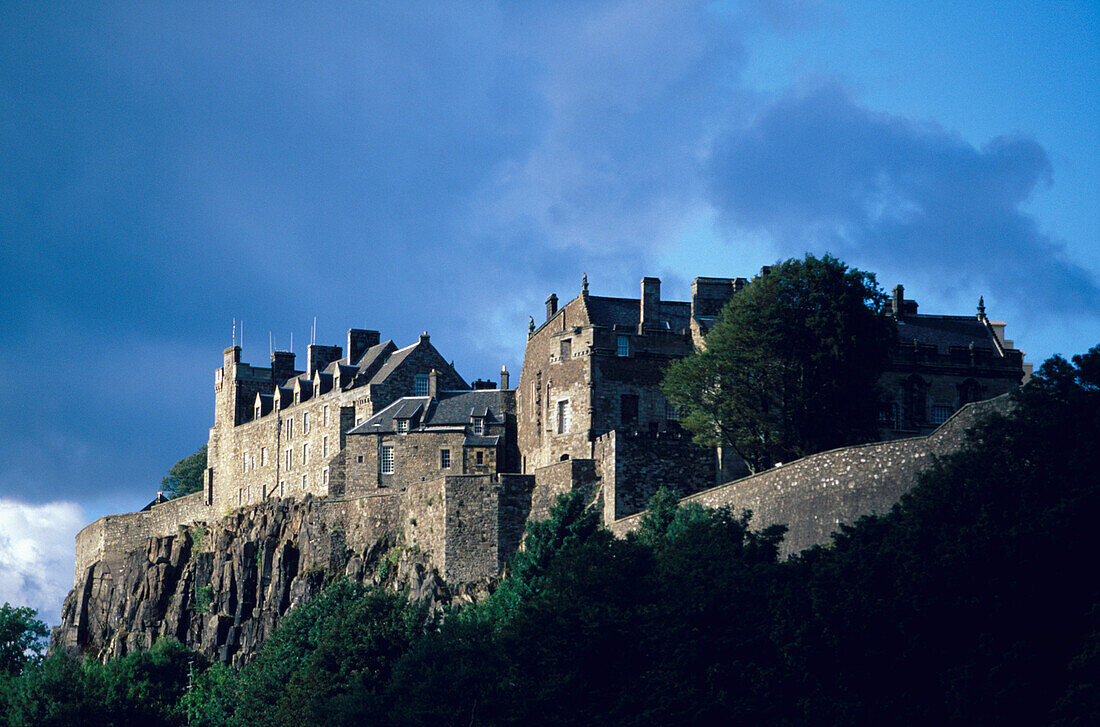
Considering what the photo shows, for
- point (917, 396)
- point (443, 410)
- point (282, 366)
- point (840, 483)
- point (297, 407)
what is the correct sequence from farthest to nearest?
point (282, 366), point (297, 407), point (443, 410), point (917, 396), point (840, 483)

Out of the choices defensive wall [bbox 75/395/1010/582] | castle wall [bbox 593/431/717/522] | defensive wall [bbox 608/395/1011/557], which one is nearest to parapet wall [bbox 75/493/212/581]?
defensive wall [bbox 75/395/1010/582]

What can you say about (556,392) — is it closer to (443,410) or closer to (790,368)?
(443,410)

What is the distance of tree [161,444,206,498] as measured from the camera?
4707 inches

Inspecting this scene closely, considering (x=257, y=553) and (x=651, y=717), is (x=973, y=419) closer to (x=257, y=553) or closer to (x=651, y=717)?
(x=651, y=717)

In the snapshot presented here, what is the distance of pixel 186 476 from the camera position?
121 meters

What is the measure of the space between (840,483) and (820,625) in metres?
9.25

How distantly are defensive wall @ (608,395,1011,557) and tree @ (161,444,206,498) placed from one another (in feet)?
246

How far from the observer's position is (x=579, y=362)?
221 feet

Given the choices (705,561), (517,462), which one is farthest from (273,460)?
(705,561)

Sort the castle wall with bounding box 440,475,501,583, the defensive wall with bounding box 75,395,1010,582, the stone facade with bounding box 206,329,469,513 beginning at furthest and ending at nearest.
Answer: the stone facade with bounding box 206,329,469,513 → the castle wall with bounding box 440,475,501,583 → the defensive wall with bounding box 75,395,1010,582

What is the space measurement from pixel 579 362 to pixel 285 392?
2935 cm

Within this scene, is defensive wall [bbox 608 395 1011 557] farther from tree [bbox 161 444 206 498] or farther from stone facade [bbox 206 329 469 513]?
tree [bbox 161 444 206 498]

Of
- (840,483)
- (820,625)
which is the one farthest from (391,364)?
(820,625)

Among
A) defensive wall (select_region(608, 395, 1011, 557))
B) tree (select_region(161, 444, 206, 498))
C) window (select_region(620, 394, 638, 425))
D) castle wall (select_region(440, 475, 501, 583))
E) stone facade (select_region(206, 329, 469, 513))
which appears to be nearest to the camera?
defensive wall (select_region(608, 395, 1011, 557))
